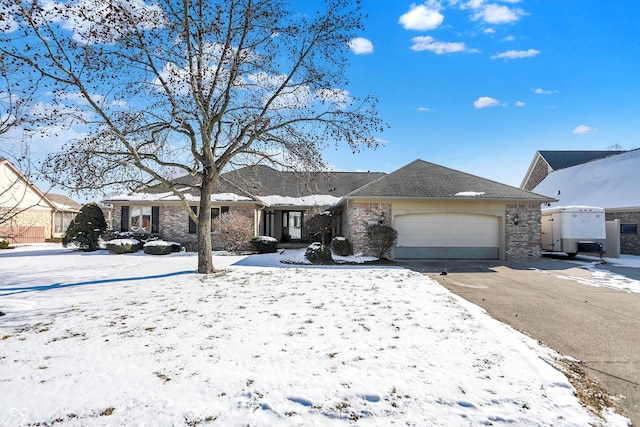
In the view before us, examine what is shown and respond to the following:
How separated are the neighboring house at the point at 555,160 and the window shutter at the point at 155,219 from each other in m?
28.1

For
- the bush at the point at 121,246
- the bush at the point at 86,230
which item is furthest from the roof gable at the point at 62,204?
the bush at the point at 121,246

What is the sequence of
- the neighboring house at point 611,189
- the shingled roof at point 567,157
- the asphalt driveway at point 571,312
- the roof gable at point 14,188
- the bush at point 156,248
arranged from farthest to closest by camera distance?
the shingled roof at point 567,157 → the neighboring house at point 611,189 → the bush at point 156,248 → the roof gable at point 14,188 → the asphalt driveway at point 571,312

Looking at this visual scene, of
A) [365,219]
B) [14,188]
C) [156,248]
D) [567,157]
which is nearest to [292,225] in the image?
[156,248]

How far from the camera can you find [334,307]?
A: 6.29 m

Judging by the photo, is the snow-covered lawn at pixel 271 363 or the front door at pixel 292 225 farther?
the front door at pixel 292 225

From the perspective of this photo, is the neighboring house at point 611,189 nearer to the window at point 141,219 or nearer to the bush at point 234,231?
the bush at point 234,231

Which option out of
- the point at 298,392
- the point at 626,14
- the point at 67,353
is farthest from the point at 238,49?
the point at 626,14

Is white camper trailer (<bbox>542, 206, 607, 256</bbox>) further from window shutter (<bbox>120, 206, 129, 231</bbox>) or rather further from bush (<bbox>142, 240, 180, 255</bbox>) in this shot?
window shutter (<bbox>120, 206, 129, 231</bbox>)

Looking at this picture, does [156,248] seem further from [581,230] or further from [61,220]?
[61,220]

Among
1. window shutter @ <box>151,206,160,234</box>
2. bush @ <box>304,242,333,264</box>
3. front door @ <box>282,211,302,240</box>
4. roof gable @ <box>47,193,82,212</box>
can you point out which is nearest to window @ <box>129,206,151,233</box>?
window shutter @ <box>151,206,160,234</box>

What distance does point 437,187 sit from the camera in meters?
14.6

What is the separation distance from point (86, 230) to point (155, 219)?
3.24 metres

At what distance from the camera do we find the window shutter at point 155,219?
1867 cm

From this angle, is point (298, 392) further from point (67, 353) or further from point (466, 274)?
point (466, 274)
